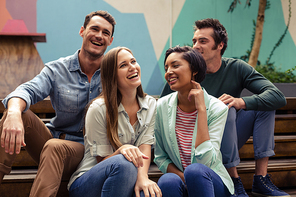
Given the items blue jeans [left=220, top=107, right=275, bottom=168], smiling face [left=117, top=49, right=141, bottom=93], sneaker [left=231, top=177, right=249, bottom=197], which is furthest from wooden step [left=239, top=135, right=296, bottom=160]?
smiling face [left=117, top=49, right=141, bottom=93]

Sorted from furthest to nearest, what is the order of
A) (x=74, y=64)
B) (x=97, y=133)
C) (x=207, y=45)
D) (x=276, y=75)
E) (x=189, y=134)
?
1. (x=276, y=75)
2. (x=207, y=45)
3. (x=74, y=64)
4. (x=189, y=134)
5. (x=97, y=133)

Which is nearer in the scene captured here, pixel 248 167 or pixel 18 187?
pixel 18 187

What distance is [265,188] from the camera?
1.57 metres

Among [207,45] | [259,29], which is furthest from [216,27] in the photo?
→ [259,29]

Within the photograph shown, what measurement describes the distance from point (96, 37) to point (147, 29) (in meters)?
3.39

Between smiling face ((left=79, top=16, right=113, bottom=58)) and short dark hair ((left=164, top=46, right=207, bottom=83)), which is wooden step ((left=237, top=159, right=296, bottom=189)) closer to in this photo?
short dark hair ((left=164, top=46, right=207, bottom=83))

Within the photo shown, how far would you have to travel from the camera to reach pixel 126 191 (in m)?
1.20

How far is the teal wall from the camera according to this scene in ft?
15.6

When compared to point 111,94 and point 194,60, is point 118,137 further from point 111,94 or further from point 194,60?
point 194,60

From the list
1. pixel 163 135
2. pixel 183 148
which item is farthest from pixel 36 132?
pixel 183 148

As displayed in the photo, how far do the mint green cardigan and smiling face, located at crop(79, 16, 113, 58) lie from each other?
0.58m

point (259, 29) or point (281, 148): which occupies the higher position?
point (259, 29)

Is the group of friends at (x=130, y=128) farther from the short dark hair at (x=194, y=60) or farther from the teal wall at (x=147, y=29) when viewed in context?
the teal wall at (x=147, y=29)

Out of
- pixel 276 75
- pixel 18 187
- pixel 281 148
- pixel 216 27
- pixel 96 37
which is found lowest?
pixel 18 187
